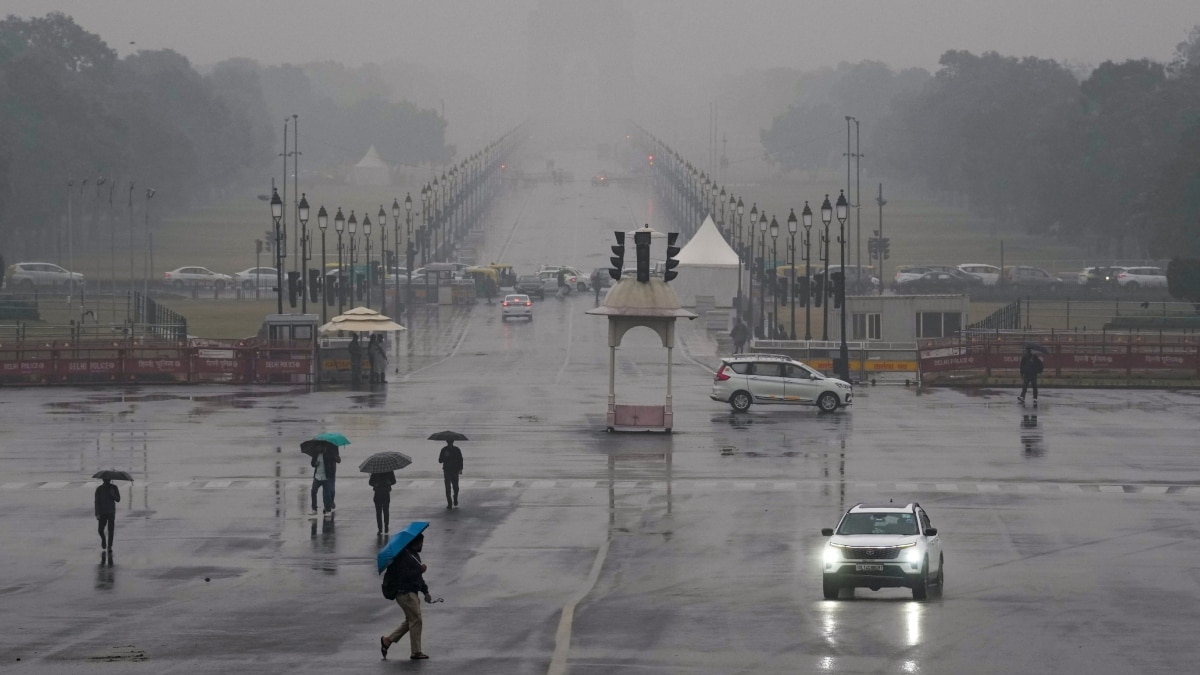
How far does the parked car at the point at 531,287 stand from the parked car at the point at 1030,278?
26.3m

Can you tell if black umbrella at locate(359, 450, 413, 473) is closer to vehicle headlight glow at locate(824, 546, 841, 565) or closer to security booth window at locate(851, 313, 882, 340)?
vehicle headlight glow at locate(824, 546, 841, 565)

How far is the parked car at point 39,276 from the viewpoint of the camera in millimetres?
Result: 107125

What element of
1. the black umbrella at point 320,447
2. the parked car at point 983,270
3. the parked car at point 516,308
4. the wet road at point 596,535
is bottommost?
the wet road at point 596,535

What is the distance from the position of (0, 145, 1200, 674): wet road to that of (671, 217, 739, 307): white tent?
48.0 meters

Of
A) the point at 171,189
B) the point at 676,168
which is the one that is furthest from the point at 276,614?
the point at 676,168

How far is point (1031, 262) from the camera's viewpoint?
451 feet

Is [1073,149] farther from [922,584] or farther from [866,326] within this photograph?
[922,584]

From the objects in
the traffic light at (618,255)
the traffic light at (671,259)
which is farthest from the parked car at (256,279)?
the traffic light at (671,259)

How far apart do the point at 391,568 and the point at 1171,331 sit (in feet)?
211

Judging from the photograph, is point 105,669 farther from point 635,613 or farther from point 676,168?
point 676,168

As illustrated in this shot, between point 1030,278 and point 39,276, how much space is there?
58375 millimetres

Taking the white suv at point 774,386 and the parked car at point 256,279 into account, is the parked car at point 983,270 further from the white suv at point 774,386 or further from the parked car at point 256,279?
the white suv at point 774,386

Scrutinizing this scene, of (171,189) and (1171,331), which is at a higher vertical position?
(171,189)

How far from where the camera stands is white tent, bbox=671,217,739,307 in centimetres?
9956
